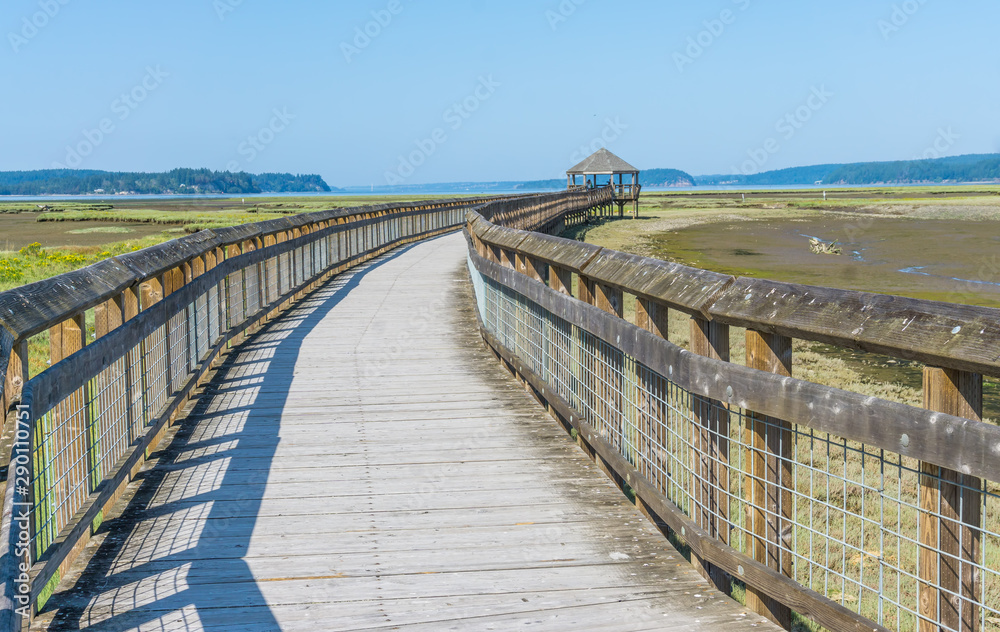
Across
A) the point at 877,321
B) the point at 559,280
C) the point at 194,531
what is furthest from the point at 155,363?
the point at 877,321

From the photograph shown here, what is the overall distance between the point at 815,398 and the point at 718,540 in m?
0.99

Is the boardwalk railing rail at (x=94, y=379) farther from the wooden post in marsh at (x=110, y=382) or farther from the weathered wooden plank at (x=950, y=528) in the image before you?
the weathered wooden plank at (x=950, y=528)

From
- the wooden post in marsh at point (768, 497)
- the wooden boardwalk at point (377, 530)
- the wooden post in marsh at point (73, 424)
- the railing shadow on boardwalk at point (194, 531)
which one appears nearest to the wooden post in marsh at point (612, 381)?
the wooden boardwalk at point (377, 530)

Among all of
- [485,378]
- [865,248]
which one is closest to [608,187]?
[865,248]

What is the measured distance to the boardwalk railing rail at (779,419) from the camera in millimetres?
2568

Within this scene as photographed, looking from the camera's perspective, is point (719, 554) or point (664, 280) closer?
point (719, 554)

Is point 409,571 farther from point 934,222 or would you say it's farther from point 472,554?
point 934,222

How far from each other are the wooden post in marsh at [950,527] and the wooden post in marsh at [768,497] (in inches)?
24.6

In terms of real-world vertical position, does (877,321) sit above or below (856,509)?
above

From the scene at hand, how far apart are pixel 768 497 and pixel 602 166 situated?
232ft

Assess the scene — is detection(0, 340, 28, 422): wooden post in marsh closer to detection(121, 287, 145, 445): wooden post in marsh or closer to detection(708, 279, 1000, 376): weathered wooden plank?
detection(121, 287, 145, 445): wooden post in marsh

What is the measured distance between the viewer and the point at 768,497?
3.55m

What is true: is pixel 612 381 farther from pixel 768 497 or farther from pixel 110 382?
pixel 110 382

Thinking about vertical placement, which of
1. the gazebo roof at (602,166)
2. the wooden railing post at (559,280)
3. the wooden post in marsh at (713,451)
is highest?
the gazebo roof at (602,166)
